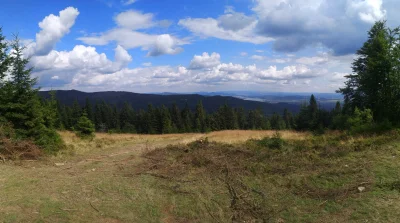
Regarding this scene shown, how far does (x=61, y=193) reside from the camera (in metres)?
7.15

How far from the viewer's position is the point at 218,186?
7.49 meters

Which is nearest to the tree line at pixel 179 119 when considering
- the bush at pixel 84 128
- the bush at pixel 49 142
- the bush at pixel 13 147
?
→ the bush at pixel 84 128

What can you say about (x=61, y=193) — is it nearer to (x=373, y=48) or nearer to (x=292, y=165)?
(x=292, y=165)

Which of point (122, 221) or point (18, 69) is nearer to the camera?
point (122, 221)

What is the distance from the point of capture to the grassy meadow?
5.79m

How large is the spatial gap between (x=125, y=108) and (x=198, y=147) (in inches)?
2822

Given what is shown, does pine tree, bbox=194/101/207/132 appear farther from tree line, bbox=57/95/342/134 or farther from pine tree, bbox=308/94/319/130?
pine tree, bbox=308/94/319/130

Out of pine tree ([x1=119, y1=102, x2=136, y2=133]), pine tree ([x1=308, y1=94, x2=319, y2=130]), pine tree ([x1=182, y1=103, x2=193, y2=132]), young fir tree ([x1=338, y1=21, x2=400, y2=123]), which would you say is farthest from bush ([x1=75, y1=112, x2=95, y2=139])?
pine tree ([x1=119, y1=102, x2=136, y2=133])

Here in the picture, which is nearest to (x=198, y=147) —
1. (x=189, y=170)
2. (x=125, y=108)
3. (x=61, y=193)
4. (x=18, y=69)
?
(x=189, y=170)

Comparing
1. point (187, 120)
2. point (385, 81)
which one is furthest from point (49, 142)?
point (187, 120)

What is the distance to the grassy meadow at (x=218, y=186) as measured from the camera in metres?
5.79

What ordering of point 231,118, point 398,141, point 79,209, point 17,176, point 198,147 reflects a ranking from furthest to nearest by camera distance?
point 231,118, point 198,147, point 398,141, point 17,176, point 79,209

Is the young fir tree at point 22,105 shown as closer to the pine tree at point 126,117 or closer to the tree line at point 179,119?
the tree line at point 179,119

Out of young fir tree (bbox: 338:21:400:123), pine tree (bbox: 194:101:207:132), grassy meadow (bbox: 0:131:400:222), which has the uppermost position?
young fir tree (bbox: 338:21:400:123)
